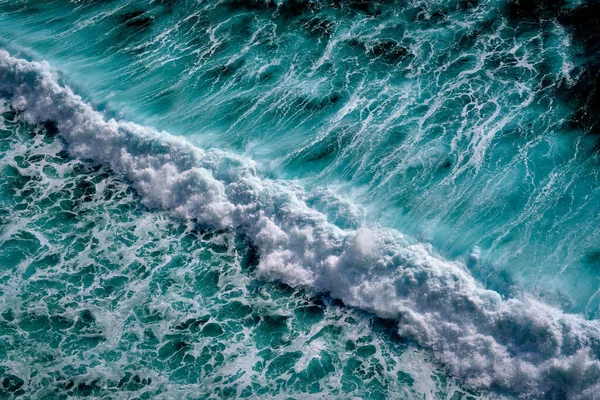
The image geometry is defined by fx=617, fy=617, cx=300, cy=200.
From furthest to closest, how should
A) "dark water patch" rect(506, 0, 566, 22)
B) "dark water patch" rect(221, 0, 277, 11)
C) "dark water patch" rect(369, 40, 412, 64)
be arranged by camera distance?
"dark water patch" rect(221, 0, 277, 11) < "dark water patch" rect(506, 0, 566, 22) < "dark water patch" rect(369, 40, 412, 64)

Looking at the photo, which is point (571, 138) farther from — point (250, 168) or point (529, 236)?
point (250, 168)

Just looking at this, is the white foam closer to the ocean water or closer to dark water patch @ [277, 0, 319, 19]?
the ocean water

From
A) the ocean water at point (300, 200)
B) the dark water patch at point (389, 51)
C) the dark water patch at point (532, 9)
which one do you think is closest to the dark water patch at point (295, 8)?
the ocean water at point (300, 200)

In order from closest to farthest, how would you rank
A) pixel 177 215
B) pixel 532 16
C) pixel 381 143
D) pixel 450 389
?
A: pixel 450 389
pixel 177 215
pixel 381 143
pixel 532 16

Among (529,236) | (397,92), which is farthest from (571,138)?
(397,92)

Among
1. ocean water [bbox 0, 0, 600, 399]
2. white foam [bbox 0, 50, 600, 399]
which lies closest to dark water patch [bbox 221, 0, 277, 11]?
ocean water [bbox 0, 0, 600, 399]
